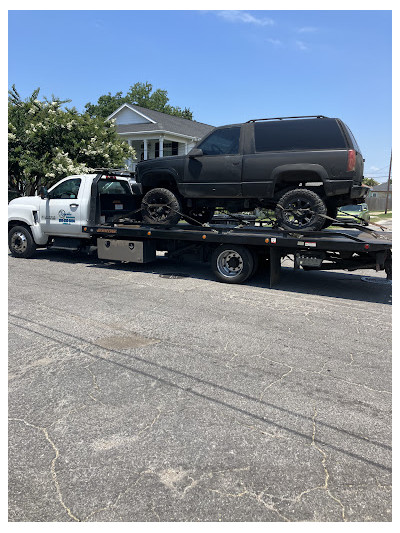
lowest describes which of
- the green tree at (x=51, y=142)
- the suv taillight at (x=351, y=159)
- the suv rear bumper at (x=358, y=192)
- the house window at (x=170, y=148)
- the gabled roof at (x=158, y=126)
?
the suv rear bumper at (x=358, y=192)

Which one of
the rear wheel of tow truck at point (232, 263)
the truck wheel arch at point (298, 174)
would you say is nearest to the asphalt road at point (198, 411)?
the rear wheel of tow truck at point (232, 263)

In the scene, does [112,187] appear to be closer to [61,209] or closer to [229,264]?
[61,209]

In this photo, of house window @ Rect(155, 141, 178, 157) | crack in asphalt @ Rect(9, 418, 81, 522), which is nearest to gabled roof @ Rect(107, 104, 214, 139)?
house window @ Rect(155, 141, 178, 157)

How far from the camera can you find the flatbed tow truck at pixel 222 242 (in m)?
7.20

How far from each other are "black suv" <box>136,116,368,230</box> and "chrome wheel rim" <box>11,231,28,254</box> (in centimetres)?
379

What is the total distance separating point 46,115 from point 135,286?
14623 millimetres

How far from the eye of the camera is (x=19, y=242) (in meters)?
10.8

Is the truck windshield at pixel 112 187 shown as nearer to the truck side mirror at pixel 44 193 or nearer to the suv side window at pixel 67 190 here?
the suv side window at pixel 67 190

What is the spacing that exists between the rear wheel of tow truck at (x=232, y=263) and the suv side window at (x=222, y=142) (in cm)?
185

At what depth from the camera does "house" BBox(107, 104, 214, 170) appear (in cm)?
2889

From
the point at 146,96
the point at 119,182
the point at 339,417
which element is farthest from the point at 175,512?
the point at 146,96

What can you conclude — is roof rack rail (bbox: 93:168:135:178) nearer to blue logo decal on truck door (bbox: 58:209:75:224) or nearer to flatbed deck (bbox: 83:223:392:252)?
blue logo decal on truck door (bbox: 58:209:75:224)

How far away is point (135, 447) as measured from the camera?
9.58ft

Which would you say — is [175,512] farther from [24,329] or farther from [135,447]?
[24,329]
